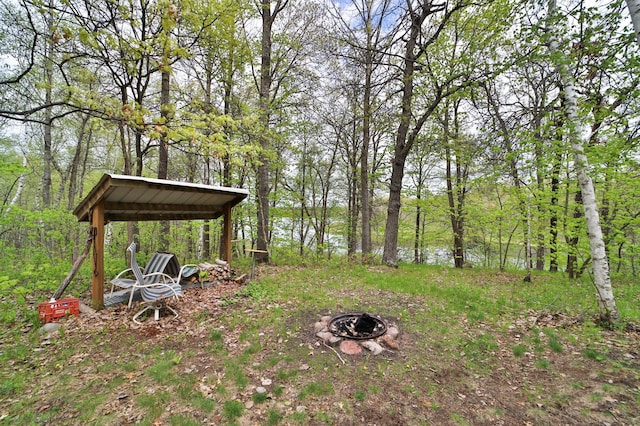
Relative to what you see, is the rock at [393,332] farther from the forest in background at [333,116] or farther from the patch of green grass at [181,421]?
the forest in background at [333,116]

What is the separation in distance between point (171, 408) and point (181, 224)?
8099 mm

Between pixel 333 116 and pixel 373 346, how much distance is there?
9.90 m

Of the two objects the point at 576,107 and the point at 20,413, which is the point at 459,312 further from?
the point at 20,413

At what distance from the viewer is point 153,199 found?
5113 millimetres

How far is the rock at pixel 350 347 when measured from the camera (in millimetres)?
3320

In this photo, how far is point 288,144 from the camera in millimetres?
11492

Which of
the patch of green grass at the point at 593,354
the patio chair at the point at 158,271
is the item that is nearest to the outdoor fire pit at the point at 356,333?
the patch of green grass at the point at 593,354

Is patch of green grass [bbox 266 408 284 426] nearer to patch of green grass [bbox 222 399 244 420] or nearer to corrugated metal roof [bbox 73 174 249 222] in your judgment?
patch of green grass [bbox 222 399 244 420]

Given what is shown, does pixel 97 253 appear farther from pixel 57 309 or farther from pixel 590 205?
pixel 590 205

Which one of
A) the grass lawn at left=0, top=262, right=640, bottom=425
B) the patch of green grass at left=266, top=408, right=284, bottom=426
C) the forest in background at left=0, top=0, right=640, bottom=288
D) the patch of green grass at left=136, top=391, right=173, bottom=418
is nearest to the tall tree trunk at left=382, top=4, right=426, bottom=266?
the forest in background at left=0, top=0, right=640, bottom=288

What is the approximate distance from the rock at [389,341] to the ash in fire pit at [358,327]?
0.08 m

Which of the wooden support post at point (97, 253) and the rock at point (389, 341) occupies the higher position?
the wooden support post at point (97, 253)

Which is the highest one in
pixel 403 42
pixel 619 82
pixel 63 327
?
pixel 403 42

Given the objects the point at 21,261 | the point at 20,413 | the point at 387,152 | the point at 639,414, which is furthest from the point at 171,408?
the point at 387,152
